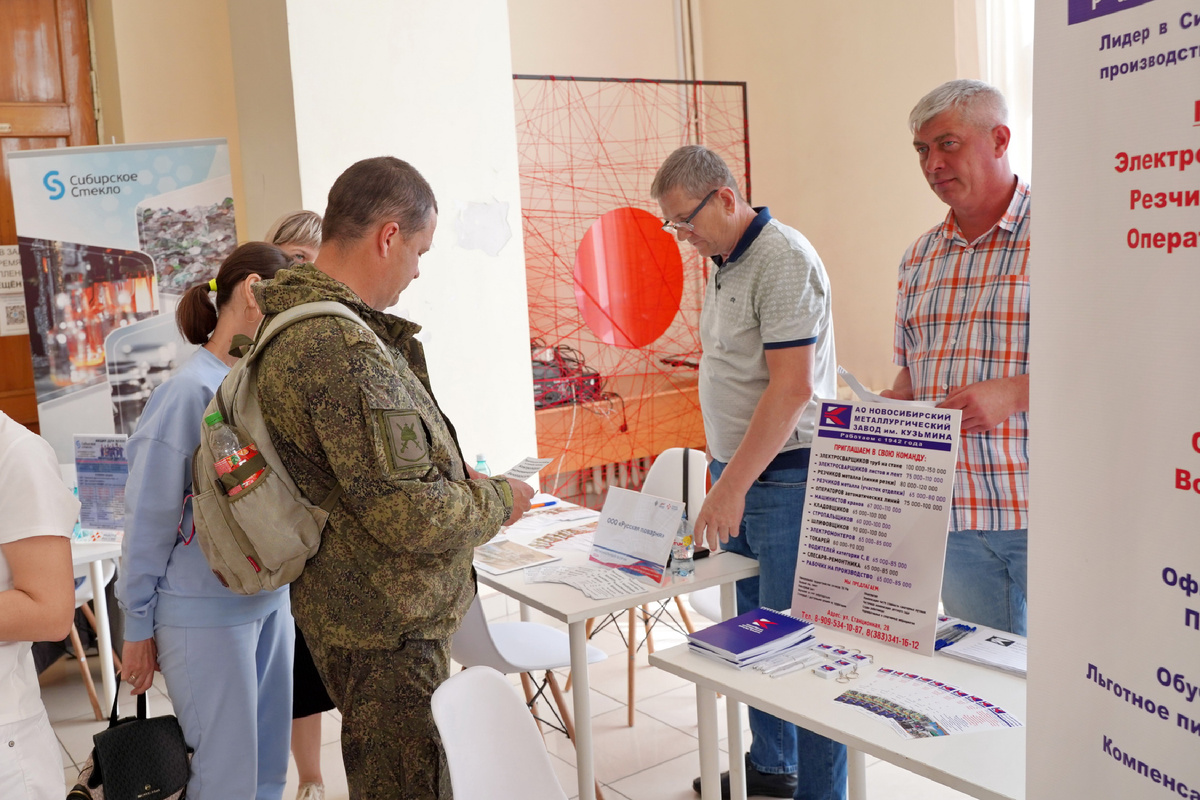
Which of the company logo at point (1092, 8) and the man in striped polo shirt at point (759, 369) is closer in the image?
the company logo at point (1092, 8)

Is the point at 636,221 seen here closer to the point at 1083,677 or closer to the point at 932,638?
the point at 932,638

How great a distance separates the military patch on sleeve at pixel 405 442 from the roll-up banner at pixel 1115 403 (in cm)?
100

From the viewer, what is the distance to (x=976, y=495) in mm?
1996

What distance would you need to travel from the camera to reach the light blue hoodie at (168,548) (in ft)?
6.27

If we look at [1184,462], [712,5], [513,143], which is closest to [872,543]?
[1184,462]

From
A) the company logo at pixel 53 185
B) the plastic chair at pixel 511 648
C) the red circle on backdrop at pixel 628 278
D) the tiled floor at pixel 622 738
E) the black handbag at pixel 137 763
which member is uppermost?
the company logo at pixel 53 185

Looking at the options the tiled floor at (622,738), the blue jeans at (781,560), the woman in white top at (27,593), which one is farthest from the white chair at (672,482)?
the woman in white top at (27,593)

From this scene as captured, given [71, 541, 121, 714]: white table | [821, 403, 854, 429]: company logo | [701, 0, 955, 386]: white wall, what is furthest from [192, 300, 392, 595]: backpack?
[701, 0, 955, 386]: white wall

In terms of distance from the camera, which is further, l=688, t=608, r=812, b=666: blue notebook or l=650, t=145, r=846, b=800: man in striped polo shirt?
l=650, t=145, r=846, b=800: man in striped polo shirt

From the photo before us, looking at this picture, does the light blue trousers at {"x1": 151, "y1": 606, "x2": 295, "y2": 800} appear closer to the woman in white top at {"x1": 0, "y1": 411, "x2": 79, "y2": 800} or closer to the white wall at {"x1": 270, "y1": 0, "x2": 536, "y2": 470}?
→ the woman in white top at {"x1": 0, "y1": 411, "x2": 79, "y2": 800}

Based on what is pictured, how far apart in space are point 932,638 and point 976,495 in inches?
15.8

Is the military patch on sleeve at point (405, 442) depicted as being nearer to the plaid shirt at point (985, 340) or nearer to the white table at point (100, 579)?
the plaid shirt at point (985, 340)

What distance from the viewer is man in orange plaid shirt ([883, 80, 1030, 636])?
196cm

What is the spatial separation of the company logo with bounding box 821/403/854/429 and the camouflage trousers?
86 cm
